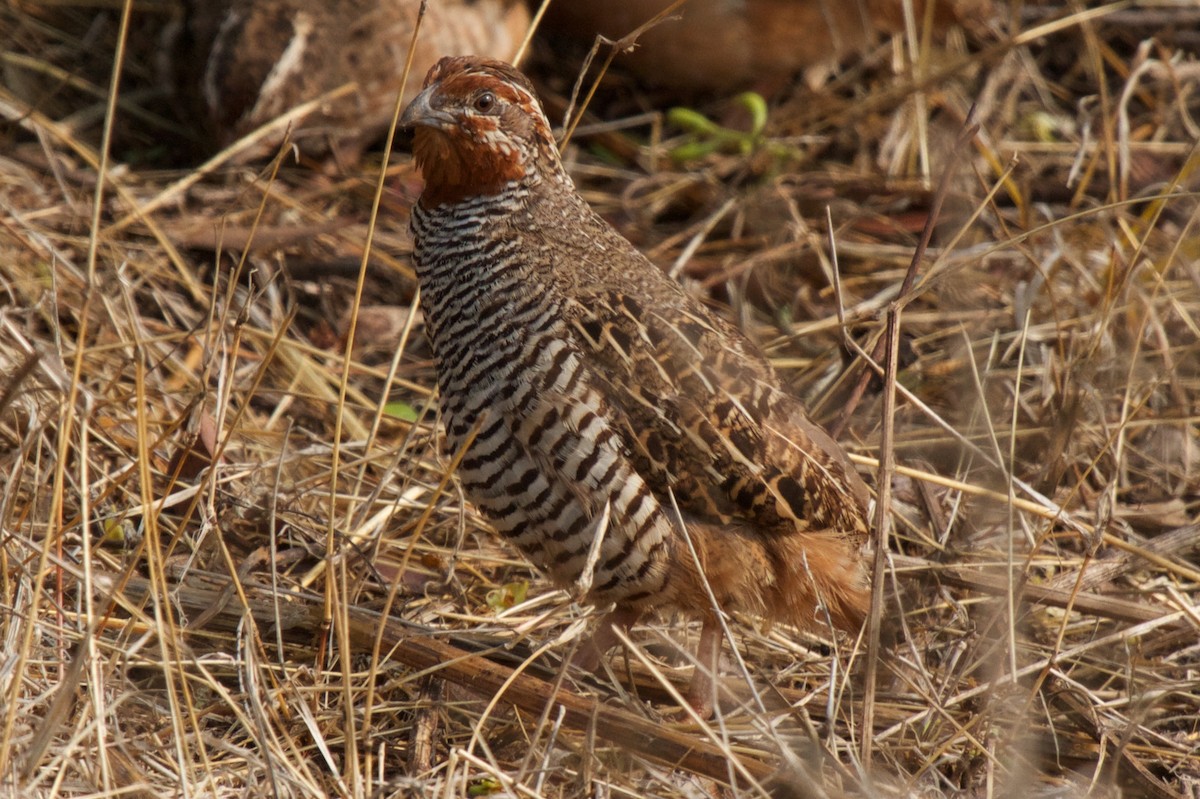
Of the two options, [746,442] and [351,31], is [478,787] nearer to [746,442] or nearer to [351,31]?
[746,442]

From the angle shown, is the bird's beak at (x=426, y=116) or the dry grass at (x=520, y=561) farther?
the bird's beak at (x=426, y=116)

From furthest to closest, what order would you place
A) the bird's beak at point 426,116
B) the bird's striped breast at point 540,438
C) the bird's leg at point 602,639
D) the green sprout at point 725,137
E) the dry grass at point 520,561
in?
the green sprout at point 725,137 < the bird's leg at point 602,639 < the bird's beak at point 426,116 < the bird's striped breast at point 540,438 < the dry grass at point 520,561

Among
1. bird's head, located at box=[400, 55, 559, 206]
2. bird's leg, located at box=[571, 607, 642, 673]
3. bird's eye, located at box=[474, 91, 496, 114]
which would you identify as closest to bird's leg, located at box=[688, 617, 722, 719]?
bird's leg, located at box=[571, 607, 642, 673]

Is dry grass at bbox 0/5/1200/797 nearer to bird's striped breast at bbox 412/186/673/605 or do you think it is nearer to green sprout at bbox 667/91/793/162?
green sprout at bbox 667/91/793/162

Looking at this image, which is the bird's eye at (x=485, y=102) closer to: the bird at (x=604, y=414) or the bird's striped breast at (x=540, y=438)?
the bird at (x=604, y=414)

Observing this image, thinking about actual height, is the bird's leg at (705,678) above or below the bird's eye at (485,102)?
below

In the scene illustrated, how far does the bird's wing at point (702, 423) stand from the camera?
3.09 meters

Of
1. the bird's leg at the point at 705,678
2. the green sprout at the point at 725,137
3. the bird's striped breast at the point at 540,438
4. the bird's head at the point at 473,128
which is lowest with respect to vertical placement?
the bird's leg at the point at 705,678

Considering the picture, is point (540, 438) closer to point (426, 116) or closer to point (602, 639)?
point (602, 639)

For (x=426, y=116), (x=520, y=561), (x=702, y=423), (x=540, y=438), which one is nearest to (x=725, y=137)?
(x=520, y=561)

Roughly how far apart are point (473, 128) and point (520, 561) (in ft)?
4.38

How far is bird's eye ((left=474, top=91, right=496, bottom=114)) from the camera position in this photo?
3.31 metres

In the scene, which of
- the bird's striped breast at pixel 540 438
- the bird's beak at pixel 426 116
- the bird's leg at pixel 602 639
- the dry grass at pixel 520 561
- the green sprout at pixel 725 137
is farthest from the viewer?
the green sprout at pixel 725 137

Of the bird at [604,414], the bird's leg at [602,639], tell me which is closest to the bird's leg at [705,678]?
the bird at [604,414]
